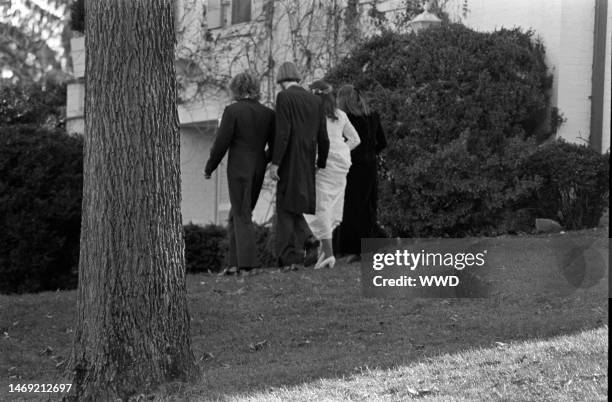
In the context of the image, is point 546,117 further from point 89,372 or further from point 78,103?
point 78,103

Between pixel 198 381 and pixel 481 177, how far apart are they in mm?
6446

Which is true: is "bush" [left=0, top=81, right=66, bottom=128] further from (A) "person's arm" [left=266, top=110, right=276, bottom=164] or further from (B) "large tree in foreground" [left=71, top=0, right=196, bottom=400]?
(B) "large tree in foreground" [left=71, top=0, right=196, bottom=400]

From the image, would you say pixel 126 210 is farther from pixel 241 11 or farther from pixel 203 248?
pixel 241 11

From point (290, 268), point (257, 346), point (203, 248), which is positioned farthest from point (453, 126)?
point (257, 346)

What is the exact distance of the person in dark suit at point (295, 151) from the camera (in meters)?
11.6

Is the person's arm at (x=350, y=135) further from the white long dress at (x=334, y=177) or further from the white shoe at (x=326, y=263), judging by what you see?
the white shoe at (x=326, y=263)

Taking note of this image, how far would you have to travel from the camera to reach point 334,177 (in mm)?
12094

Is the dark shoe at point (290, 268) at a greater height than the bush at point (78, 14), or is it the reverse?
the bush at point (78, 14)

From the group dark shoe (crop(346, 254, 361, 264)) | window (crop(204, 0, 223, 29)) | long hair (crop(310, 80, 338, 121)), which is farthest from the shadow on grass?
window (crop(204, 0, 223, 29))

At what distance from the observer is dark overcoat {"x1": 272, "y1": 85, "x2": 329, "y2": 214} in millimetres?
11586

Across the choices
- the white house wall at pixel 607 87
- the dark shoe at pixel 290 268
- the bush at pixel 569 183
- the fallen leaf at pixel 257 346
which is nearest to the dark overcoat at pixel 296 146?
the dark shoe at pixel 290 268

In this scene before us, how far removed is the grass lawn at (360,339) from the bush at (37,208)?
8.75 feet

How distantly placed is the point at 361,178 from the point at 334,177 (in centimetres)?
39

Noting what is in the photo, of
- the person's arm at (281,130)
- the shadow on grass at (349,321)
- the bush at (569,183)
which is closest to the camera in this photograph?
the shadow on grass at (349,321)
